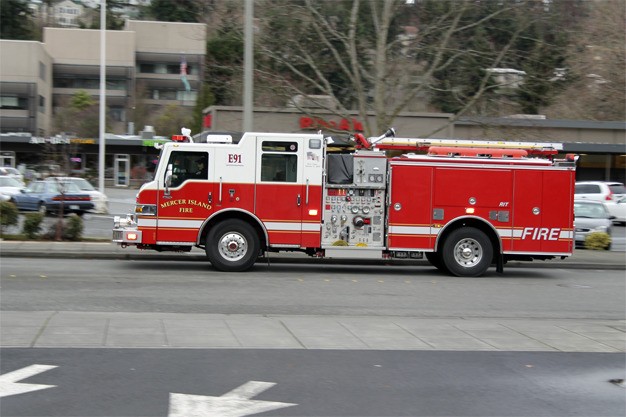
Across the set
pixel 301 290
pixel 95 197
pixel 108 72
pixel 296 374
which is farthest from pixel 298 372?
pixel 108 72

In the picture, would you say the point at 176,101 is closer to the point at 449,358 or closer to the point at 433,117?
the point at 433,117

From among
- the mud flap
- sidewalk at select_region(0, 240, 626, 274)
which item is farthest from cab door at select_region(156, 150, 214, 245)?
the mud flap

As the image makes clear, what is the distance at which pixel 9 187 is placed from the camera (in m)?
33.4

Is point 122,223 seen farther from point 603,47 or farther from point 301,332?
point 603,47

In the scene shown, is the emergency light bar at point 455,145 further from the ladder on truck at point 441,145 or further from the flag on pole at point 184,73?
the flag on pole at point 184,73

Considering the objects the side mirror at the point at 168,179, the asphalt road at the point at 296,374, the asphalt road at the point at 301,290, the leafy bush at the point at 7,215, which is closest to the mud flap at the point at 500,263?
the asphalt road at the point at 301,290

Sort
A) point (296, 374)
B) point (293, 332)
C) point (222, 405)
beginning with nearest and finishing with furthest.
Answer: point (222, 405) → point (296, 374) → point (293, 332)

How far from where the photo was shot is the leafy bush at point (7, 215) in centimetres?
2061

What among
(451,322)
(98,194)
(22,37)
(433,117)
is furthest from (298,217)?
(22,37)

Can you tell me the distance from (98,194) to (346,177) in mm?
18233

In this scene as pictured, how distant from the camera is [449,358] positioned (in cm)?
793

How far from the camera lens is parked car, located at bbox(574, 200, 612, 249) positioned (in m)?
23.4

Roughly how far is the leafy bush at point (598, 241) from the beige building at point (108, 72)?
50.3 m

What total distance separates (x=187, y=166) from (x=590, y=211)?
1463cm
